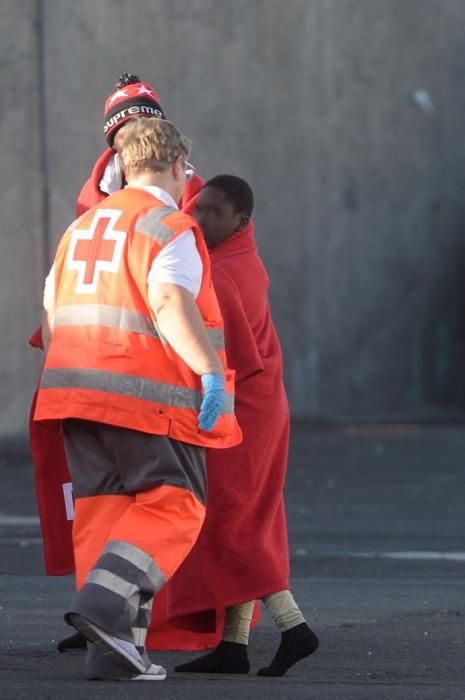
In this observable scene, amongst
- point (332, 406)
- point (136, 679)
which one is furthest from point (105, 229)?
point (332, 406)

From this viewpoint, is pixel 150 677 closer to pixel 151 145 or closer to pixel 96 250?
pixel 96 250

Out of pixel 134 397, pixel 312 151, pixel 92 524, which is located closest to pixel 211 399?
pixel 134 397

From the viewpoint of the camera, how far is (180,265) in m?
5.19

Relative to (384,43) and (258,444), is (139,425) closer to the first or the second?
(258,444)

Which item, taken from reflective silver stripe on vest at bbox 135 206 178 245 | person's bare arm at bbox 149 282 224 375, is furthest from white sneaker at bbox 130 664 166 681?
reflective silver stripe on vest at bbox 135 206 178 245

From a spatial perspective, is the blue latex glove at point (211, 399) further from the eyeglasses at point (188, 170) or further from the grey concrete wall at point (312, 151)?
the grey concrete wall at point (312, 151)

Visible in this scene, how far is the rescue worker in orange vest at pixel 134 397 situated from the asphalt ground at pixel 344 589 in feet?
0.96

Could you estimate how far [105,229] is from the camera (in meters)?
5.29

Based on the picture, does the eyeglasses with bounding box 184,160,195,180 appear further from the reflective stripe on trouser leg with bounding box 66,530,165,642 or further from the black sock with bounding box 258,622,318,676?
the black sock with bounding box 258,622,318,676

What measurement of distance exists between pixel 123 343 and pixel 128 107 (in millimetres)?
1341

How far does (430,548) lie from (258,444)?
337cm

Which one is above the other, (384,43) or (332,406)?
(384,43)

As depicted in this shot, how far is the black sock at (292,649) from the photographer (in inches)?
220

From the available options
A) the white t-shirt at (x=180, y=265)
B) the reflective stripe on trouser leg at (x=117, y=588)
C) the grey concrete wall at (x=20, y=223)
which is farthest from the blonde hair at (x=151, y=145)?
the grey concrete wall at (x=20, y=223)
